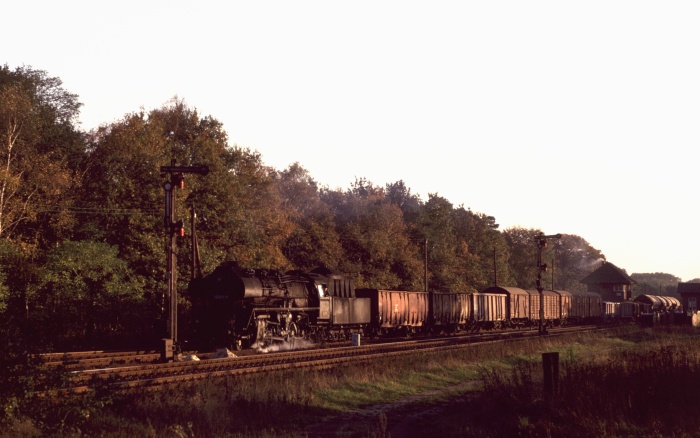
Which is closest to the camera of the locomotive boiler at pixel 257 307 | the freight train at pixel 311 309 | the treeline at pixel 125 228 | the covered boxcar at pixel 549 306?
the locomotive boiler at pixel 257 307

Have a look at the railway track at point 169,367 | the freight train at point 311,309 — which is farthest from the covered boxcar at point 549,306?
the railway track at point 169,367

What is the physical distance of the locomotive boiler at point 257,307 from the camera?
2877 cm

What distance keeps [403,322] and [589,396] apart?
95.0ft

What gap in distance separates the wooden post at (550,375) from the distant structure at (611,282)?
4150 inches

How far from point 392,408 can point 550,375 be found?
12.8 ft

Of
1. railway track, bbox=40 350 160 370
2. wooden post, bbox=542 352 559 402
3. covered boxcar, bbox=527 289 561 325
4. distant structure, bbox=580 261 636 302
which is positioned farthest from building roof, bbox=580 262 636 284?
wooden post, bbox=542 352 559 402

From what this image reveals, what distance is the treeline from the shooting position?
3369cm

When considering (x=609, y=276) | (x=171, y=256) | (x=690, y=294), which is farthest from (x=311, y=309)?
Result: (x=609, y=276)

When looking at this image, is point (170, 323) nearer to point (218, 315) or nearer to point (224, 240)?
point (218, 315)

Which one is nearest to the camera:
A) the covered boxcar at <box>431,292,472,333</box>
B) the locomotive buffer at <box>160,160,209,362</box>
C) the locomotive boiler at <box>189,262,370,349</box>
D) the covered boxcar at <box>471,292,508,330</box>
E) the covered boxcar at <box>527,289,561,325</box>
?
the locomotive buffer at <box>160,160,209,362</box>

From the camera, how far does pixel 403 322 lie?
143 ft

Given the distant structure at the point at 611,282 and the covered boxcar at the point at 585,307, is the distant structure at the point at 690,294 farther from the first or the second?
the covered boxcar at the point at 585,307

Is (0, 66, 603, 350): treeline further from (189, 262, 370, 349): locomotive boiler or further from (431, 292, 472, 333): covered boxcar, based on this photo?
(431, 292, 472, 333): covered boxcar

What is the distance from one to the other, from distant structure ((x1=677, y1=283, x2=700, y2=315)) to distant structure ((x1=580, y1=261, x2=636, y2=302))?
958 centimetres
